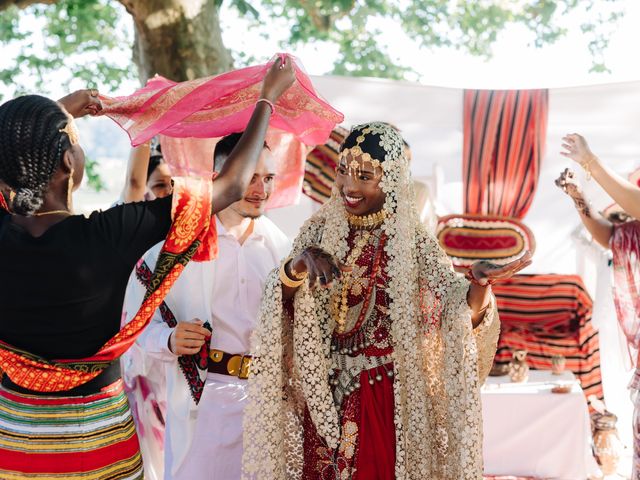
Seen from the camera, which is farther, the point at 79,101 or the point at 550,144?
the point at 550,144

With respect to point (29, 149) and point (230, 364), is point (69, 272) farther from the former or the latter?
point (230, 364)

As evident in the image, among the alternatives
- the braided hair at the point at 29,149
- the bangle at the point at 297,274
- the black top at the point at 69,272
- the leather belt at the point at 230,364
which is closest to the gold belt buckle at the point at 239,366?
the leather belt at the point at 230,364

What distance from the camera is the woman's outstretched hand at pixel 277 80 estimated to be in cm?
245

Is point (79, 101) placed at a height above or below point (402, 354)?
above

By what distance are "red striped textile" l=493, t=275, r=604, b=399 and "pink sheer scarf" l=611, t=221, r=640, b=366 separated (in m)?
2.17

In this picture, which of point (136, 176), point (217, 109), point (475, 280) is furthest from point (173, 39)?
point (475, 280)

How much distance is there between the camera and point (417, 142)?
18.7 ft

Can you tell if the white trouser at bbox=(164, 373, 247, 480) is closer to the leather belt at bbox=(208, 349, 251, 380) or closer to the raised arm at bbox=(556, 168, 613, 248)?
the leather belt at bbox=(208, 349, 251, 380)

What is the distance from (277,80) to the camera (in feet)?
8.23

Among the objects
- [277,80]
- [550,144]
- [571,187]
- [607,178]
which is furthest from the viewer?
[550,144]

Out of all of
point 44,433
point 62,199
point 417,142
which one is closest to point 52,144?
point 62,199

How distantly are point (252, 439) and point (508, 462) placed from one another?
2916 mm

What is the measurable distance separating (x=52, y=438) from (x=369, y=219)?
1430 mm

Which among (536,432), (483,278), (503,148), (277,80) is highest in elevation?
(503,148)
